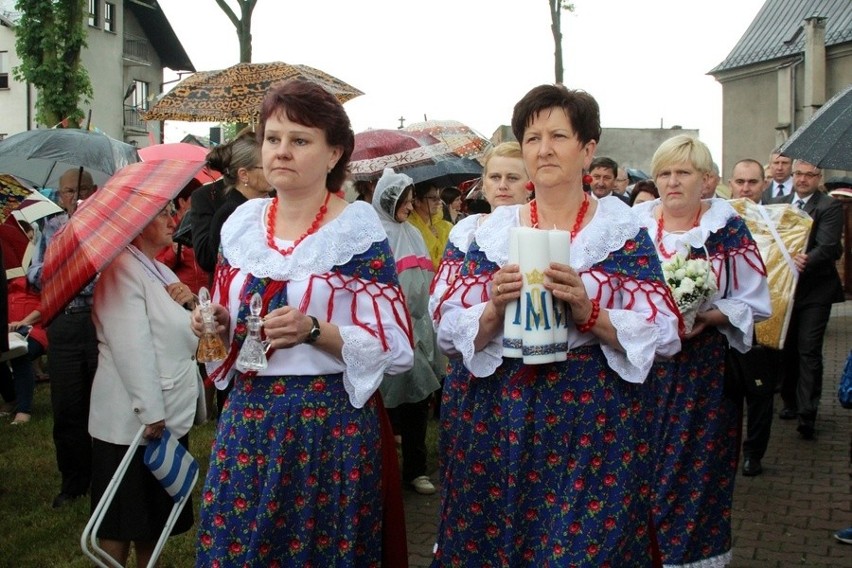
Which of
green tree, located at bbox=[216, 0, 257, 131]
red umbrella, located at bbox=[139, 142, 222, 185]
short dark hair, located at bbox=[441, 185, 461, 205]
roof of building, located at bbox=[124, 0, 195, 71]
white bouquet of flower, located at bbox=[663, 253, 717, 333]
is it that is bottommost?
white bouquet of flower, located at bbox=[663, 253, 717, 333]

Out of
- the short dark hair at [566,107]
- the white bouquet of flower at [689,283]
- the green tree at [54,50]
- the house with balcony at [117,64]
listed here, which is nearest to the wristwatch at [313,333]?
the short dark hair at [566,107]

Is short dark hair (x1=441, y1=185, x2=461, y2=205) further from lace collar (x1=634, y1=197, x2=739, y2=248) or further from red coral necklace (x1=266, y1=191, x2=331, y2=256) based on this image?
red coral necklace (x1=266, y1=191, x2=331, y2=256)

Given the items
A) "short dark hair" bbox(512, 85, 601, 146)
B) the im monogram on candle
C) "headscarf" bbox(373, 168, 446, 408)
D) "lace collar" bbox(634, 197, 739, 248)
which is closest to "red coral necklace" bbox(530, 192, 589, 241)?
"short dark hair" bbox(512, 85, 601, 146)

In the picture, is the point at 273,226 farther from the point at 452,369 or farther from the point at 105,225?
the point at 452,369

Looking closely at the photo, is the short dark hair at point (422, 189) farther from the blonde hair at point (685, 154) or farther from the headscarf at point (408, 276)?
the blonde hair at point (685, 154)

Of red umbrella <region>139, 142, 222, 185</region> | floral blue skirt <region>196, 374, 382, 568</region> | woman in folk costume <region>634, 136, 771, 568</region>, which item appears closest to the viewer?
floral blue skirt <region>196, 374, 382, 568</region>

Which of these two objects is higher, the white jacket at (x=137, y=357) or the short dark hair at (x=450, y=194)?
the short dark hair at (x=450, y=194)

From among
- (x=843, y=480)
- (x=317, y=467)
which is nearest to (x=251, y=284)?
(x=317, y=467)

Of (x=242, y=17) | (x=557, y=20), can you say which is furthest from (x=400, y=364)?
(x=557, y=20)

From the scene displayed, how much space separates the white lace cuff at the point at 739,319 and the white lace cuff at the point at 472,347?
1920 mm

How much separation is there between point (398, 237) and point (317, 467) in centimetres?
345

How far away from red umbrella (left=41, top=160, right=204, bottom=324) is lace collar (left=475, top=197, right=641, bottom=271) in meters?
1.28

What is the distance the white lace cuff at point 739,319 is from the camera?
5078mm

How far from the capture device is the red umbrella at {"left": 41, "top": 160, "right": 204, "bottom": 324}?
3.96 meters
